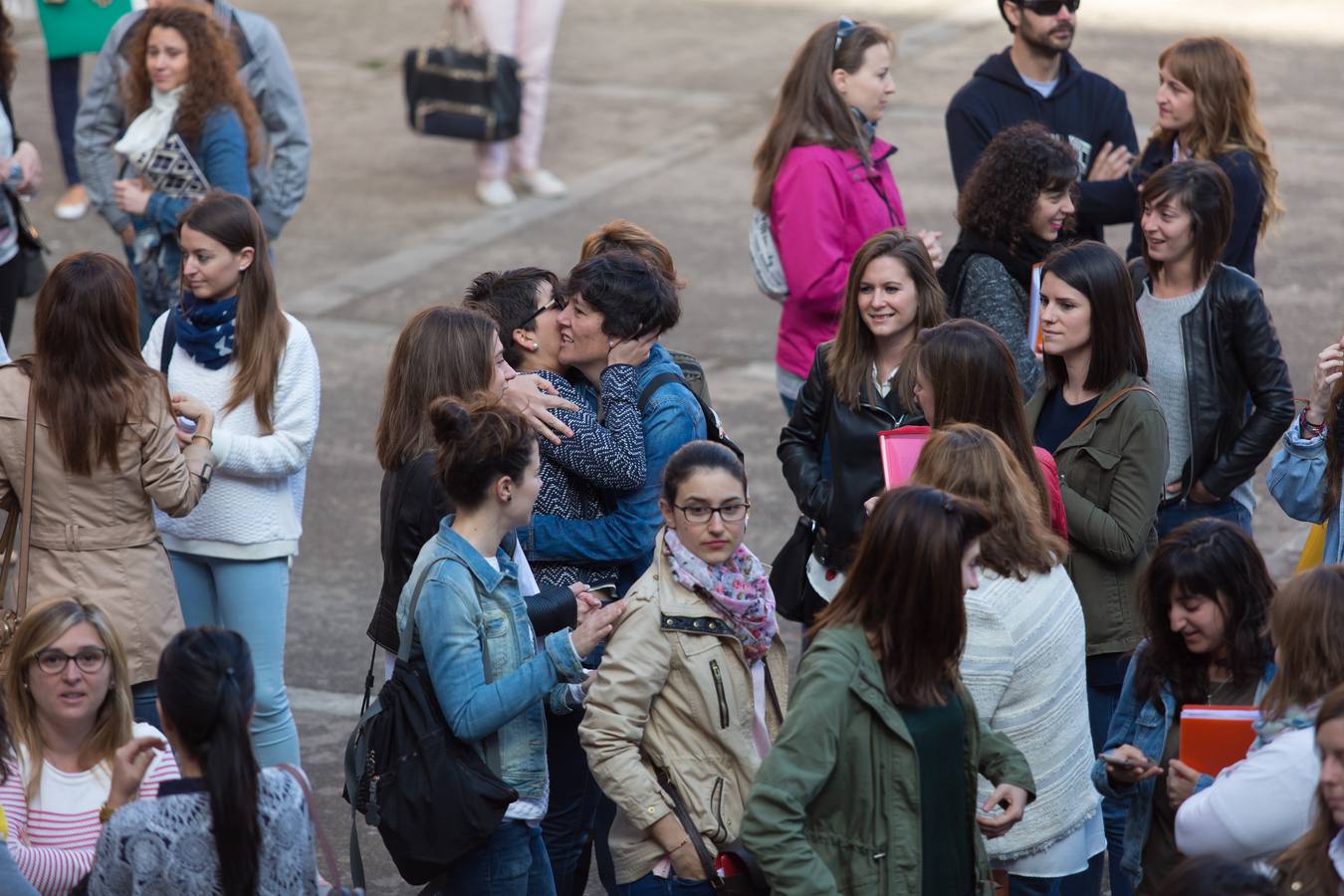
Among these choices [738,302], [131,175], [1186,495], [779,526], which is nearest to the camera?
[1186,495]

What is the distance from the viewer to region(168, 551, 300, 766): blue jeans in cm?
500

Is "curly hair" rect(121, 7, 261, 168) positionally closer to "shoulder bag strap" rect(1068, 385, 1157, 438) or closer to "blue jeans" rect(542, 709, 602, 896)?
"blue jeans" rect(542, 709, 602, 896)

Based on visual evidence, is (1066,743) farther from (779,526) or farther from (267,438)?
(779,526)

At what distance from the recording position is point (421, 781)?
3674 mm

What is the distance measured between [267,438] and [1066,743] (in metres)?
2.47

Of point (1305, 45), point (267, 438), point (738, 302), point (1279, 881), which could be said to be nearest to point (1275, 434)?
point (1279, 881)

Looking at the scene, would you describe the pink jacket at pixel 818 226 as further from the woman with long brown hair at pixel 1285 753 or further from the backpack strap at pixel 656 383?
the woman with long brown hair at pixel 1285 753

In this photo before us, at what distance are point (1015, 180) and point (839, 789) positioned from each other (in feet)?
8.79

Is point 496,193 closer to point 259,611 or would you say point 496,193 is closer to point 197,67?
point 197,67

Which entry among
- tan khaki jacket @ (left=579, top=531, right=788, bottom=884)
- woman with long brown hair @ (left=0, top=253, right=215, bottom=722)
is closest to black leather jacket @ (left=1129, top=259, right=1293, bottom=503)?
tan khaki jacket @ (left=579, top=531, right=788, bottom=884)

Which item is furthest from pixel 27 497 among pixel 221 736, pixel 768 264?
pixel 768 264

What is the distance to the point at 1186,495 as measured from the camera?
17.1 feet

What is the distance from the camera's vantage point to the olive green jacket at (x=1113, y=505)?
4.43 m

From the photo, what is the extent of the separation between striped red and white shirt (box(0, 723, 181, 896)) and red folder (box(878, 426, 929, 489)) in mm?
1879
